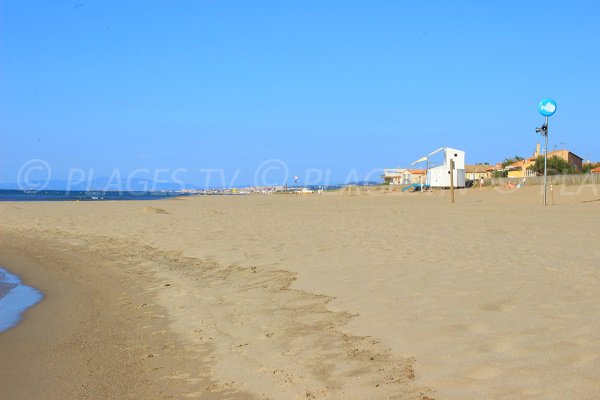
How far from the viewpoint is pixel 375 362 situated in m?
4.16

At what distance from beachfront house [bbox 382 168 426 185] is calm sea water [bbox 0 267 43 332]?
5776 cm

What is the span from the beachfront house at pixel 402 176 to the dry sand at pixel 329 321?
56937 mm

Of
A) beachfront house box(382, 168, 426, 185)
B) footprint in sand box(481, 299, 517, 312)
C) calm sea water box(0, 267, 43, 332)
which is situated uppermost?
beachfront house box(382, 168, 426, 185)

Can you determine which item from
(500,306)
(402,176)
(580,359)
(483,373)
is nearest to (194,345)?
(483,373)

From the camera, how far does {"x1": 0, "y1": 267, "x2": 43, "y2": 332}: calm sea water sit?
690 centimetres

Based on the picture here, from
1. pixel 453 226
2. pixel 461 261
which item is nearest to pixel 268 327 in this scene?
pixel 461 261

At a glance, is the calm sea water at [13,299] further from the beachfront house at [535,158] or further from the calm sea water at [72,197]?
the beachfront house at [535,158]

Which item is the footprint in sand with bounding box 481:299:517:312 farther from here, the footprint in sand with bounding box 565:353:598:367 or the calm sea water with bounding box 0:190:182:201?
the calm sea water with bounding box 0:190:182:201

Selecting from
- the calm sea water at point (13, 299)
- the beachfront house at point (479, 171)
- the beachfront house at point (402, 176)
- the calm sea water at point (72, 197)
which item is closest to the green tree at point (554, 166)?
the beachfront house at point (479, 171)

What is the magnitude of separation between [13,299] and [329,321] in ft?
17.3

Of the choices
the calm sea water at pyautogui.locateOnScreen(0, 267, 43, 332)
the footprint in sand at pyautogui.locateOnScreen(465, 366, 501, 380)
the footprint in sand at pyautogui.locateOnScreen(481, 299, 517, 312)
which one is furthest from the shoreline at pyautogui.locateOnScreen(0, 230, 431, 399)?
the footprint in sand at pyautogui.locateOnScreen(481, 299, 517, 312)

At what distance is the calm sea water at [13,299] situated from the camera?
6902mm

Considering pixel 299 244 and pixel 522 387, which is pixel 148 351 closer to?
pixel 522 387

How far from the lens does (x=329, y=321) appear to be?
5453mm
